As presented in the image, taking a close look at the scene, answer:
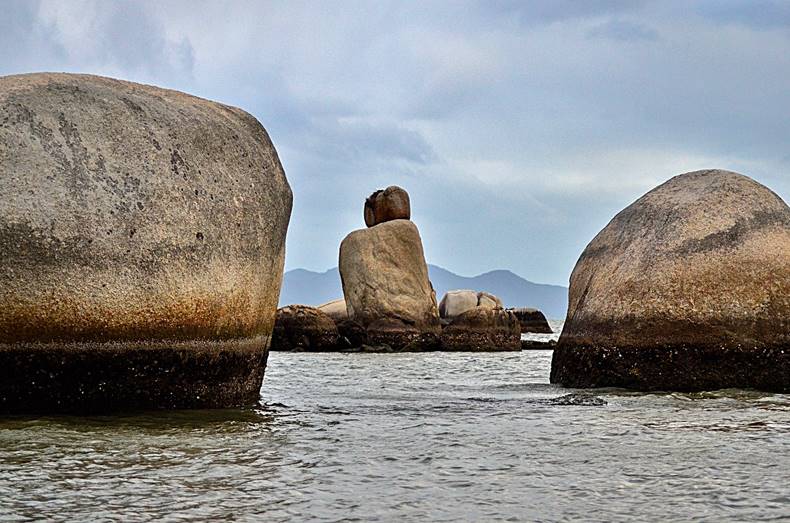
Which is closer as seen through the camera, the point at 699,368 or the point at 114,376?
the point at 114,376

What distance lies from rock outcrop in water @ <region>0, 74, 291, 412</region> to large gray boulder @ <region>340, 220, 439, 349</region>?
54.0ft

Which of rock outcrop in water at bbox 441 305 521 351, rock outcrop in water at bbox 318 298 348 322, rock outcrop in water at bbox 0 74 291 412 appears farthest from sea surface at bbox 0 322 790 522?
rock outcrop in water at bbox 318 298 348 322

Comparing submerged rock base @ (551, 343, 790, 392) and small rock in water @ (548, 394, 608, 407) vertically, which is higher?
submerged rock base @ (551, 343, 790, 392)

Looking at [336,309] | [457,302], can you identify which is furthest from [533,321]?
[336,309]

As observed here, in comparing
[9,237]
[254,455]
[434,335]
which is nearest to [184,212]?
[9,237]

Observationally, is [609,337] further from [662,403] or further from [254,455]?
A: [254,455]

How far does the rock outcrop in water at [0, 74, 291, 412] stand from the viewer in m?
6.02

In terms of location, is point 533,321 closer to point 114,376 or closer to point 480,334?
point 480,334

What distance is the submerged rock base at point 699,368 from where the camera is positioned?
328 inches

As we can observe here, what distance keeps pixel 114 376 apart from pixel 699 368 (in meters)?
4.79

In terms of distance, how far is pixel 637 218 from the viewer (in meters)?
9.47

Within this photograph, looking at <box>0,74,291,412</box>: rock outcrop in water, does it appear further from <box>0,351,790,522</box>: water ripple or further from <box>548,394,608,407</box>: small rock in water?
<box>548,394,608,407</box>: small rock in water

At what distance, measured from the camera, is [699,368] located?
27.6ft

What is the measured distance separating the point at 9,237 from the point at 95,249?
0.49 metres
